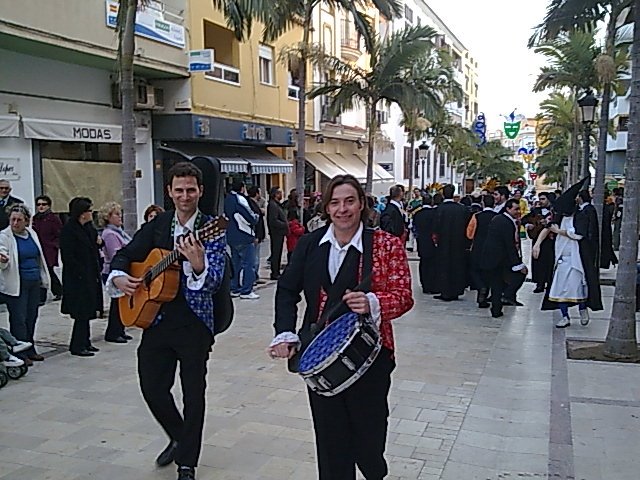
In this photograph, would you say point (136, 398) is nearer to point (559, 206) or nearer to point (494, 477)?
point (494, 477)

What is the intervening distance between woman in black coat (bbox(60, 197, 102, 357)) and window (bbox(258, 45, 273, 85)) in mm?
14903

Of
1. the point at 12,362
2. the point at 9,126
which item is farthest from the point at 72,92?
the point at 12,362

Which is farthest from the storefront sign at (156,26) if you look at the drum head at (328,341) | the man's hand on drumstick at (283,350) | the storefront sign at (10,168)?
the drum head at (328,341)

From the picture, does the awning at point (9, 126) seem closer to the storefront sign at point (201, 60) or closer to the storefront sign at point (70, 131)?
the storefront sign at point (70, 131)

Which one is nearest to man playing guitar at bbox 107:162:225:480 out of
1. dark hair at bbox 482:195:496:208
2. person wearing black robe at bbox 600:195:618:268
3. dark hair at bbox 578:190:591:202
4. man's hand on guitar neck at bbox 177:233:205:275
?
man's hand on guitar neck at bbox 177:233:205:275

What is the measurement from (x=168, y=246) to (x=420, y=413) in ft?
8.85

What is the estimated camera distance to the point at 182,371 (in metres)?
3.97

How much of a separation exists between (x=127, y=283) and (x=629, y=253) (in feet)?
17.9

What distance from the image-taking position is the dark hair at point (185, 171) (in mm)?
3852

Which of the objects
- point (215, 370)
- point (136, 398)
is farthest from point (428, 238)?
point (136, 398)

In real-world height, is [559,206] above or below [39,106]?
below

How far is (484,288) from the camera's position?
34.4ft

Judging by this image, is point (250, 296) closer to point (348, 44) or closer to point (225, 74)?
point (225, 74)

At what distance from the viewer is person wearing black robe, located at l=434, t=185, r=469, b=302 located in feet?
36.3
